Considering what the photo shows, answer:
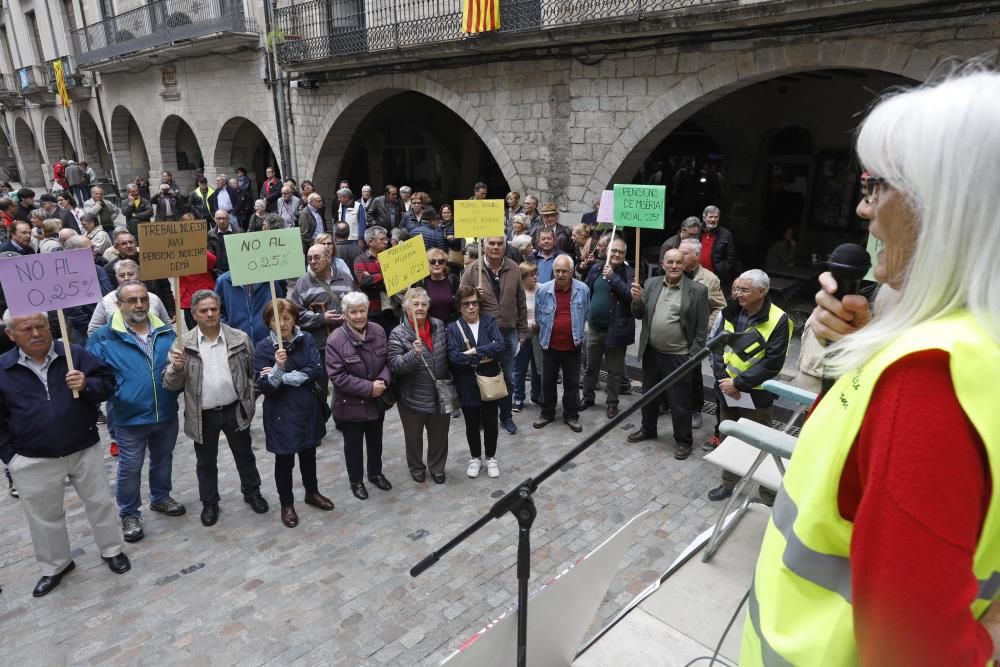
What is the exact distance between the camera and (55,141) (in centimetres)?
3041

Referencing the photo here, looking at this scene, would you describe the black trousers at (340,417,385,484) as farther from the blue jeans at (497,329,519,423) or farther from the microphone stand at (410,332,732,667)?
the microphone stand at (410,332,732,667)

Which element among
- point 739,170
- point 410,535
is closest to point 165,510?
point 410,535

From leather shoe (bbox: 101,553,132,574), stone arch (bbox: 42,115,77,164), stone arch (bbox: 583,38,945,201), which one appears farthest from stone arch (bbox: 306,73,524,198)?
stone arch (bbox: 42,115,77,164)

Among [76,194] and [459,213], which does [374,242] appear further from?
[76,194]

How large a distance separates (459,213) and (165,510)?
375 cm

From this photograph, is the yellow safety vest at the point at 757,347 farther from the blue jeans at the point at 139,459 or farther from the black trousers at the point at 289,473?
the blue jeans at the point at 139,459

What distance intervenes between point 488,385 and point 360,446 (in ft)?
3.94

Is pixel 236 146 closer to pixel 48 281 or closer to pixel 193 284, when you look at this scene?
pixel 193 284

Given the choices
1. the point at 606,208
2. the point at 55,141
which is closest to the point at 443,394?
the point at 606,208

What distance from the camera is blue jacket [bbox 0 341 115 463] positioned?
149 inches

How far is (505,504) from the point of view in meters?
1.81

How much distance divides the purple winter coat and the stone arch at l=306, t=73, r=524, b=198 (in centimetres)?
713

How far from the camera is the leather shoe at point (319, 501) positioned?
5059 millimetres

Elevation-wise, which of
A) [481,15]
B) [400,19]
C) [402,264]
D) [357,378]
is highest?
[400,19]
